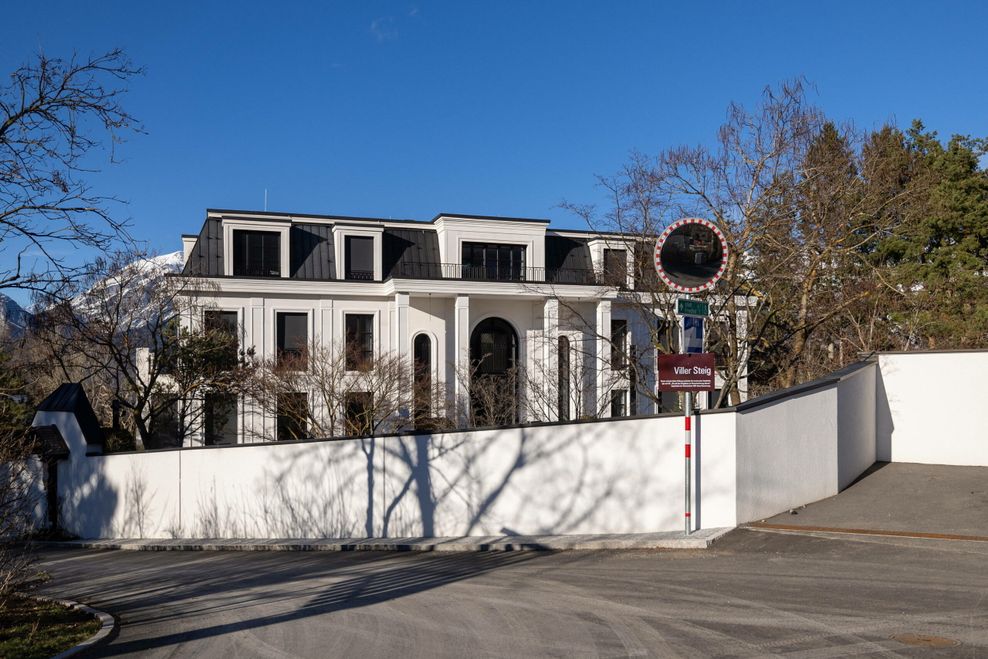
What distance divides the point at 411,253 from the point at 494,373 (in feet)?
22.8

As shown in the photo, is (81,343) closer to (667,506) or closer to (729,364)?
(729,364)

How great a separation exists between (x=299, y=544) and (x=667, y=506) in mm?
7425

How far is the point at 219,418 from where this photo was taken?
37.3 metres

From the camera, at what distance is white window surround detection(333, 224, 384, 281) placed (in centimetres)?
4153

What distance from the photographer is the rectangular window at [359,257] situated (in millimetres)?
42031

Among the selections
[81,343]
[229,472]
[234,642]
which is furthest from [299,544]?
[81,343]

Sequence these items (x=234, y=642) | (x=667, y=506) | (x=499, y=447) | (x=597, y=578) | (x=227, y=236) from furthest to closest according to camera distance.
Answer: (x=227, y=236)
(x=499, y=447)
(x=667, y=506)
(x=597, y=578)
(x=234, y=642)

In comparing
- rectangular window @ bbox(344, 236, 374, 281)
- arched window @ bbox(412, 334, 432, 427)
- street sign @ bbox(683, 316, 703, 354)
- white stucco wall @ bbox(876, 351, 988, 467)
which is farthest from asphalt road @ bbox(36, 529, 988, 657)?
rectangular window @ bbox(344, 236, 374, 281)

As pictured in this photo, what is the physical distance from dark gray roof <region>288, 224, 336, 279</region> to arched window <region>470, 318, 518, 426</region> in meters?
7.61

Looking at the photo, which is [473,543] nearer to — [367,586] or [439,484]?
[439,484]

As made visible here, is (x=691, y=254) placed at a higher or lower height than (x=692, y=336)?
higher

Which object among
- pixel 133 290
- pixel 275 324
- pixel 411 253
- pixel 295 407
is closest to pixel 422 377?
pixel 295 407

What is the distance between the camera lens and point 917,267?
28812 mm

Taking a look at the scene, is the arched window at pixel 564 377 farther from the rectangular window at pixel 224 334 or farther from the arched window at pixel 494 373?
the rectangular window at pixel 224 334
